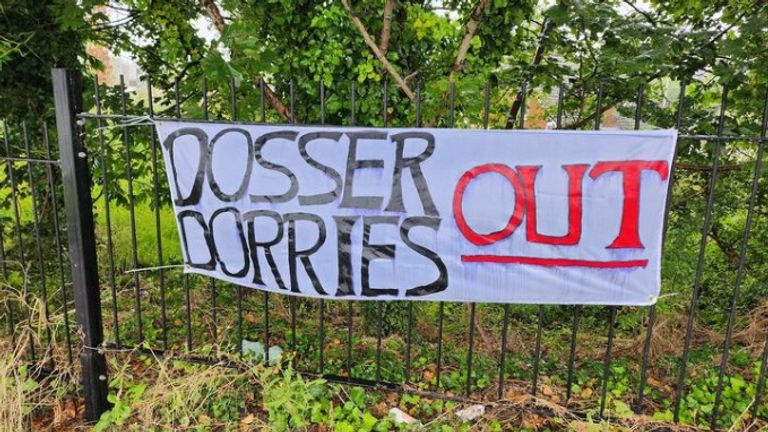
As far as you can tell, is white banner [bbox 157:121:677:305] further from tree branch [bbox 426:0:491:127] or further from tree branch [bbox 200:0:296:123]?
tree branch [bbox 200:0:296:123]

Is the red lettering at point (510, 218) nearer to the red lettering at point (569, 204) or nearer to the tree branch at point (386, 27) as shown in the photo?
the red lettering at point (569, 204)

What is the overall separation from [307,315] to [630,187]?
124 inches

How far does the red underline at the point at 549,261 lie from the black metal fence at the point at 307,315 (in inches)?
9.9

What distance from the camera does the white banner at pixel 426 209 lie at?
2586 mm

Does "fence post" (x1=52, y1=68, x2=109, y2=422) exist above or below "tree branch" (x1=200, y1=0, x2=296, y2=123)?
below

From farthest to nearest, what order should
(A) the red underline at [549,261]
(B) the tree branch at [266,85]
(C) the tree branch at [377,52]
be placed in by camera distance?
(B) the tree branch at [266,85] → (C) the tree branch at [377,52] → (A) the red underline at [549,261]

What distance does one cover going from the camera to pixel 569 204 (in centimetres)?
262

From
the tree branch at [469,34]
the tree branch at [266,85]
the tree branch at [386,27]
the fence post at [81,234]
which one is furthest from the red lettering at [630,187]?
the fence post at [81,234]

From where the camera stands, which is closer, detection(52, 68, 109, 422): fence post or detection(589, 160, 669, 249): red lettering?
detection(589, 160, 669, 249): red lettering

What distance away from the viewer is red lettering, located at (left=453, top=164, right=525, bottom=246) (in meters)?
2.63

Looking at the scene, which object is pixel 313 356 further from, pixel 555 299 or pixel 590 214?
pixel 590 214

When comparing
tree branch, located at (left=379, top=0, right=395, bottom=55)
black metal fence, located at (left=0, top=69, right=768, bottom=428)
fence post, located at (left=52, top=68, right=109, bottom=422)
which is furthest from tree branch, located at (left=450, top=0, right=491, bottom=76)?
fence post, located at (left=52, top=68, right=109, bottom=422)

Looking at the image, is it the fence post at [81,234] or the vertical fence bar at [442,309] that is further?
the fence post at [81,234]

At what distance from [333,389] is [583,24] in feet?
9.49
